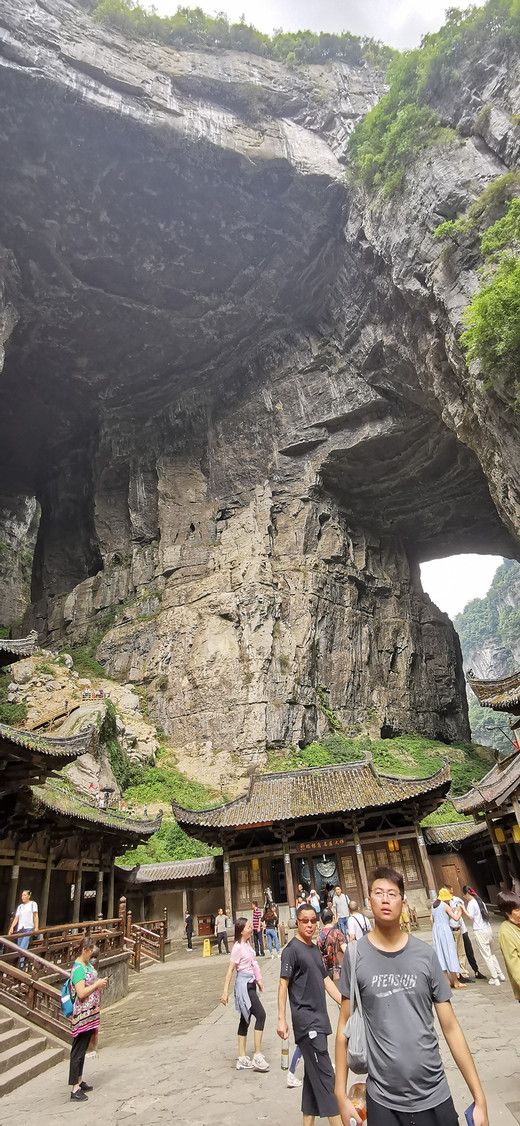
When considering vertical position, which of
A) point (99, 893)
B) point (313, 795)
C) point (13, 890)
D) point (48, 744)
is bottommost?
point (99, 893)

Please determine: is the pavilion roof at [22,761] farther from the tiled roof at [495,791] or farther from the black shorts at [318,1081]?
the tiled roof at [495,791]

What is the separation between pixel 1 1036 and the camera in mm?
6266

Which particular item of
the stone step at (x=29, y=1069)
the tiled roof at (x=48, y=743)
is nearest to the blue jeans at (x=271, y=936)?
the tiled roof at (x=48, y=743)

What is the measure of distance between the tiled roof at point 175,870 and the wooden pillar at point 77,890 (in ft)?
14.4

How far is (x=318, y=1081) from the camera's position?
350 centimetres

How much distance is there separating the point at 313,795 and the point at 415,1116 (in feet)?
54.7

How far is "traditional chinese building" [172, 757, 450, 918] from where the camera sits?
16.6 m

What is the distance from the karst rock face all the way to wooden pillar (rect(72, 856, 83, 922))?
472 inches

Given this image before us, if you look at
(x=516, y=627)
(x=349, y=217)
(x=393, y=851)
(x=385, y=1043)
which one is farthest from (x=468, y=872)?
(x=516, y=627)

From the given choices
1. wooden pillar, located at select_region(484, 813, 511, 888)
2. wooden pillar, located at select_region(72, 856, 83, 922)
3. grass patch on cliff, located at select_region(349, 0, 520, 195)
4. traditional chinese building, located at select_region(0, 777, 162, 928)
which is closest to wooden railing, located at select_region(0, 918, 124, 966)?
traditional chinese building, located at select_region(0, 777, 162, 928)

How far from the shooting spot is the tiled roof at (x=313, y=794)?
1645cm

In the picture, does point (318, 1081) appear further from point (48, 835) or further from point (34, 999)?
point (48, 835)

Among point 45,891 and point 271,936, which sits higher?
point 45,891

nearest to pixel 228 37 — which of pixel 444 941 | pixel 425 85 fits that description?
pixel 425 85
